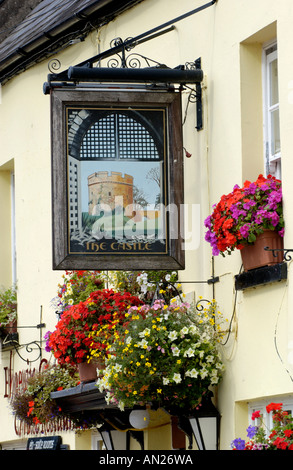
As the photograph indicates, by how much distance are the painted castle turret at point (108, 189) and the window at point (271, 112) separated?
1145 millimetres

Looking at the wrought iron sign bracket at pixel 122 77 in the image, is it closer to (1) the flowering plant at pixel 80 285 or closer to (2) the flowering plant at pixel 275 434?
(1) the flowering plant at pixel 80 285

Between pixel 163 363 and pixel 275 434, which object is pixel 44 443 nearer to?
pixel 163 363

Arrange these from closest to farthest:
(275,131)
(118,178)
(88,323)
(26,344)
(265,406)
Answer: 1. (265,406)
2. (275,131)
3. (118,178)
4. (88,323)
5. (26,344)

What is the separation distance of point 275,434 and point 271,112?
275 cm

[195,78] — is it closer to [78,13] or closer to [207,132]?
[207,132]

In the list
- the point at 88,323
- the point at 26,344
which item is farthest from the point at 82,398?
the point at 26,344

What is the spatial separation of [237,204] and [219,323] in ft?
3.85

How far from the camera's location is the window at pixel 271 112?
31.4 ft

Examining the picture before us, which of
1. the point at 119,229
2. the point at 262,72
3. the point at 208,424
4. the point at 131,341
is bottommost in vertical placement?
the point at 208,424

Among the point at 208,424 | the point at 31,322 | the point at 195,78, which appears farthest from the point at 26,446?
the point at 195,78

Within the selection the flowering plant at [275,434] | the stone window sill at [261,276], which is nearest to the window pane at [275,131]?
the stone window sill at [261,276]

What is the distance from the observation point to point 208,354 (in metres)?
9.46

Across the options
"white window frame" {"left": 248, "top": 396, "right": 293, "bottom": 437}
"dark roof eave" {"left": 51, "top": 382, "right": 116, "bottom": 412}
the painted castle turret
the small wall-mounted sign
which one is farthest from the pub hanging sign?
the small wall-mounted sign

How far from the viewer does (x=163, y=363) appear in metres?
9.30
